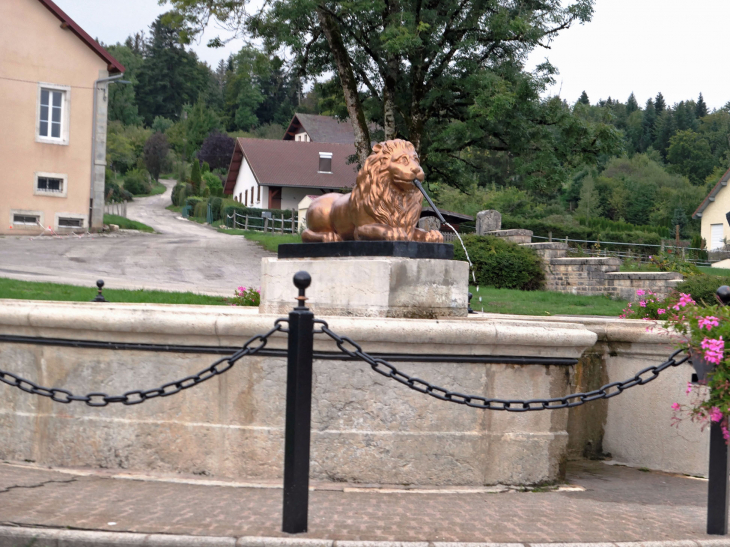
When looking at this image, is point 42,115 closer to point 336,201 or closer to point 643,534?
point 336,201

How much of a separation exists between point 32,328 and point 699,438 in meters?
5.08

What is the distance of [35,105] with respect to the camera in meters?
29.4

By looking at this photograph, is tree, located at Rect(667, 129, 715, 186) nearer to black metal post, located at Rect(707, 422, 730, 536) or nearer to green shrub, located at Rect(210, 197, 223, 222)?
green shrub, located at Rect(210, 197, 223, 222)

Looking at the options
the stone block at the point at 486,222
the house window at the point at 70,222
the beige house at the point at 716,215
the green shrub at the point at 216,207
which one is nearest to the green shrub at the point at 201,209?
the green shrub at the point at 216,207

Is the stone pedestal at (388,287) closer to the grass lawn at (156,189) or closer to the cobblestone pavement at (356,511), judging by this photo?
the cobblestone pavement at (356,511)

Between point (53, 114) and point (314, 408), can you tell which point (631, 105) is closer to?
point (53, 114)

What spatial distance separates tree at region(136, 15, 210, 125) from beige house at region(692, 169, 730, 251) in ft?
228

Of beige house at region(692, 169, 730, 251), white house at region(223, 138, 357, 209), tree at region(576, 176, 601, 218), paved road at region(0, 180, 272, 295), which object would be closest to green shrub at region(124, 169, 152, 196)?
white house at region(223, 138, 357, 209)

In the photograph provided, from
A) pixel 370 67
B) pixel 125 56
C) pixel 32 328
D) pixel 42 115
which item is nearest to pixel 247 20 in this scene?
pixel 370 67

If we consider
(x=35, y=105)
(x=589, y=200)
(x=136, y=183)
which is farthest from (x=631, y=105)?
(x=35, y=105)

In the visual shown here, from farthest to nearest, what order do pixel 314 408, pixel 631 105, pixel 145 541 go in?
pixel 631 105
pixel 314 408
pixel 145 541

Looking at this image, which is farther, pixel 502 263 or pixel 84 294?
pixel 502 263

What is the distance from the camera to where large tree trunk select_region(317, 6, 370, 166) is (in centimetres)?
2272

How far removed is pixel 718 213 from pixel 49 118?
39.8m
